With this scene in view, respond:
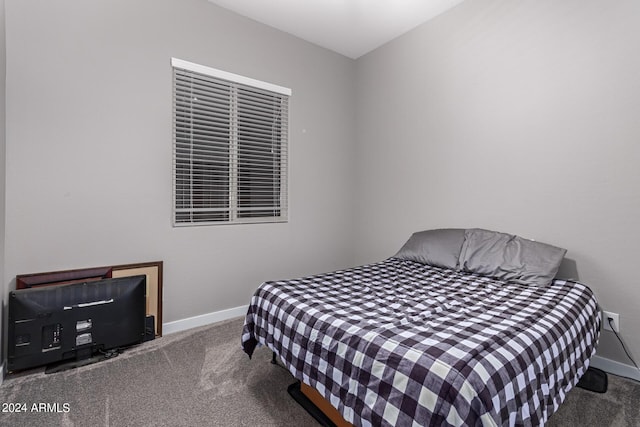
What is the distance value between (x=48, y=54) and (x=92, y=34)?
0.32 metres

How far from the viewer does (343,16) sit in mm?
2887

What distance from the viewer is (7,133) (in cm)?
195

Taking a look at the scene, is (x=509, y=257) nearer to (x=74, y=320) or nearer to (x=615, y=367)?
(x=615, y=367)

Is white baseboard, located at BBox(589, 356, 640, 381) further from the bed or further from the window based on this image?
the window

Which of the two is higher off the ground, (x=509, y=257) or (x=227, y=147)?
(x=227, y=147)

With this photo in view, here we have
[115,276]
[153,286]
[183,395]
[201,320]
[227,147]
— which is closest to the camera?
[183,395]

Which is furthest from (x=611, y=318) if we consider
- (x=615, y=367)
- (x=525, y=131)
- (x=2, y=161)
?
(x=2, y=161)

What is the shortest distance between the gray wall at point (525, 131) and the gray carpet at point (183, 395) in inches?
23.5

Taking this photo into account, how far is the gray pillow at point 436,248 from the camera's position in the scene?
93.7 inches

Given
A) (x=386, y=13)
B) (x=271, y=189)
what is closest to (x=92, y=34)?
(x=271, y=189)

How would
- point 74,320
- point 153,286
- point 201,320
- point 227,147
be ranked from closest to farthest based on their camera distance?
1. point 74,320
2. point 153,286
3. point 201,320
4. point 227,147

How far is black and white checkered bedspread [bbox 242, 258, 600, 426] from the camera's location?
0.97m

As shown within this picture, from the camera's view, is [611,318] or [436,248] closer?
[611,318]

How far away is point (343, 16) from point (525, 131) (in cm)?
190
